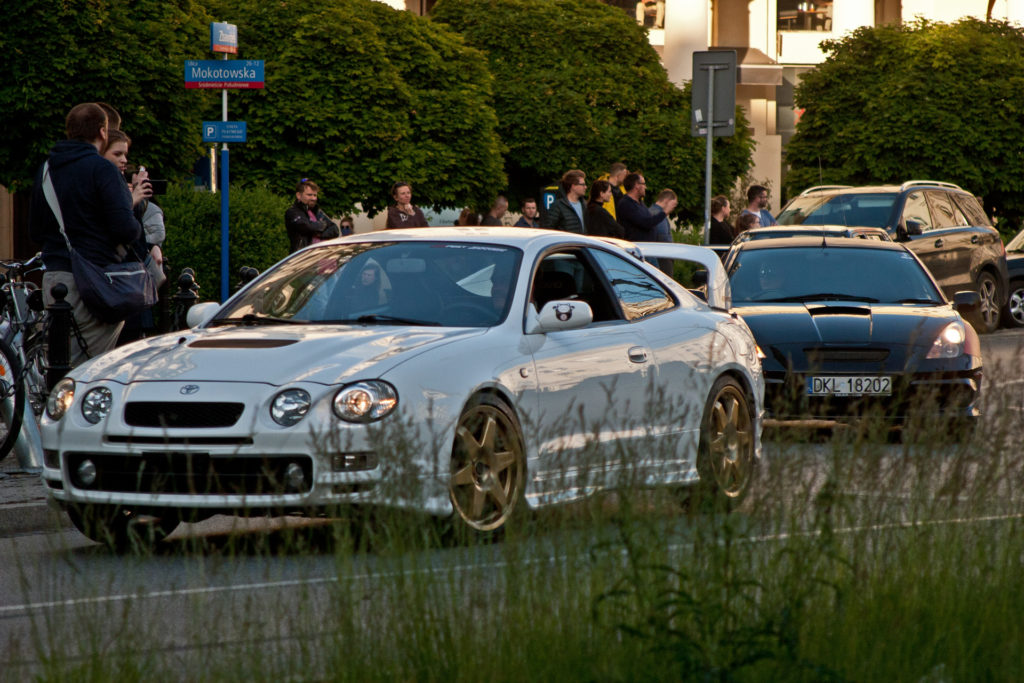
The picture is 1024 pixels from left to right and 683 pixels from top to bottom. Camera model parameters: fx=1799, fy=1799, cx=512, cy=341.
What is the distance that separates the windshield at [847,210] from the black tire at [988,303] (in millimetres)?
1734

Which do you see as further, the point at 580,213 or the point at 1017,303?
the point at 1017,303

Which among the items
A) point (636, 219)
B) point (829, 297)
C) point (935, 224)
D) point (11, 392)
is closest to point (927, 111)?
point (935, 224)

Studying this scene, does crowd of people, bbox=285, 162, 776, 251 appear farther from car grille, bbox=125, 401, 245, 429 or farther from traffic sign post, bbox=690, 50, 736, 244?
car grille, bbox=125, 401, 245, 429

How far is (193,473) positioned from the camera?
7.31 meters

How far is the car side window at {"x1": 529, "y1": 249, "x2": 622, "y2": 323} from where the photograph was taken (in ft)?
29.0

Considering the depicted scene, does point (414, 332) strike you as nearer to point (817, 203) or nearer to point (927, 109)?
point (817, 203)

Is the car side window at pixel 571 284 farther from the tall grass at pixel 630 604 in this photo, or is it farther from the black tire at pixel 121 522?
the tall grass at pixel 630 604

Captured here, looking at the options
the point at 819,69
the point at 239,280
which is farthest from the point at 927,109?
the point at 239,280

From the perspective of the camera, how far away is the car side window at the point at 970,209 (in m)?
24.3

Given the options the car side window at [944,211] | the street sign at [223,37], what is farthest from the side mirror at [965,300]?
the car side window at [944,211]

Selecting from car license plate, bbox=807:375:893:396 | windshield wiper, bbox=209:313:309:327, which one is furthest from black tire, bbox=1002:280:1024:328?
windshield wiper, bbox=209:313:309:327

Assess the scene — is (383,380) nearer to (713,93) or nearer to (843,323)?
(843,323)

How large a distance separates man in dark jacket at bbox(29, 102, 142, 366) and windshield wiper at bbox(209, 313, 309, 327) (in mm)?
1803

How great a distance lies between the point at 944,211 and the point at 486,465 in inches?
679
